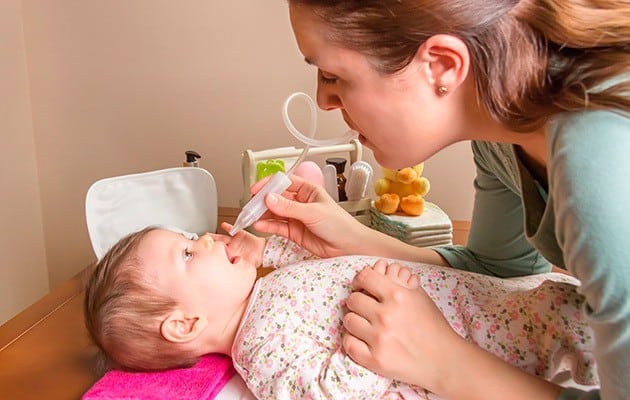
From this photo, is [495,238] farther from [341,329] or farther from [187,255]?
[187,255]

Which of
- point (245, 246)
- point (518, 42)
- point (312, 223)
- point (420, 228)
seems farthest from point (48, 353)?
point (518, 42)

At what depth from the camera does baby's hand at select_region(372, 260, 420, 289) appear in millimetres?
851

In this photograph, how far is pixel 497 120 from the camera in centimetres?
72

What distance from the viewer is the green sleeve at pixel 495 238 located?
3.39 feet

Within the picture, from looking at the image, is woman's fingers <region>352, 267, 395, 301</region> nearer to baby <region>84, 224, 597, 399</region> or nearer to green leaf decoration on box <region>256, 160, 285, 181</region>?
baby <region>84, 224, 597, 399</region>

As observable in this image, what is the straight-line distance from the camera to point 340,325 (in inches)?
33.9

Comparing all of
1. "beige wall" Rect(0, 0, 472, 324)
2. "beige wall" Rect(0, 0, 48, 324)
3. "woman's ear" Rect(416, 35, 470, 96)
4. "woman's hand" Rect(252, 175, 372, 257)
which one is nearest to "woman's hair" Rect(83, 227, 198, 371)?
"woman's hand" Rect(252, 175, 372, 257)

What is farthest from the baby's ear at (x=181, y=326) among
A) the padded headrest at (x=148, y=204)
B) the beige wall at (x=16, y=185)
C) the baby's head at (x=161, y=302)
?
the beige wall at (x=16, y=185)

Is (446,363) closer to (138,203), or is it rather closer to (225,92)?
(138,203)

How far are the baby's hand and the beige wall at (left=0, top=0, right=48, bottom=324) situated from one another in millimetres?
1181

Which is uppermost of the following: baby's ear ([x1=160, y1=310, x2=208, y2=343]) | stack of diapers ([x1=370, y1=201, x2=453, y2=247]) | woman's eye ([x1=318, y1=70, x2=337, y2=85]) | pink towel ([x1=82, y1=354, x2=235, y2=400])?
woman's eye ([x1=318, y1=70, x2=337, y2=85])

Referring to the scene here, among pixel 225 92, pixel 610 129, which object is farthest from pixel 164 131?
pixel 610 129

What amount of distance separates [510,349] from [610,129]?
347 millimetres

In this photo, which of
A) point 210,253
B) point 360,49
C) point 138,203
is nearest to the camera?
point 360,49
